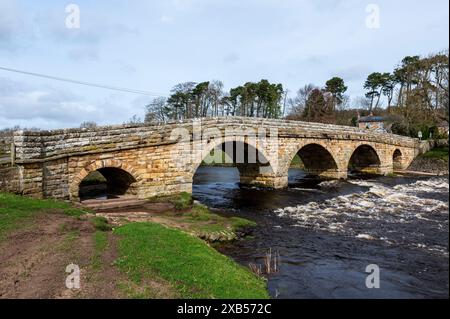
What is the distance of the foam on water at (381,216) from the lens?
12.1 m

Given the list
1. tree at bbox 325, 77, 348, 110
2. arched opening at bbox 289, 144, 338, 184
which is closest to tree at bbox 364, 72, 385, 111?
tree at bbox 325, 77, 348, 110

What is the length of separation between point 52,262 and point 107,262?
1266 mm

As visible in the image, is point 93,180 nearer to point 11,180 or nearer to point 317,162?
point 11,180

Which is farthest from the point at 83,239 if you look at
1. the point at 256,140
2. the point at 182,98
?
the point at 182,98

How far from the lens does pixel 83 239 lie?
9.19 metres

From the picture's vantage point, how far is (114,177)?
57.8ft

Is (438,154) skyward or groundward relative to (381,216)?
skyward

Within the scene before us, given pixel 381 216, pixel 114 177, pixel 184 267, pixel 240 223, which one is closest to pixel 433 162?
pixel 381 216

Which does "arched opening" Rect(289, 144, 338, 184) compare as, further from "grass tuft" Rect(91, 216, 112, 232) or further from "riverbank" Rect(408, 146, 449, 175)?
"grass tuft" Rect(91, 216, 112, 232)

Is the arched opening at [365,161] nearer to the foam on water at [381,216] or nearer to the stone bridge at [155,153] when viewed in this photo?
the stone bridge at [155,153]

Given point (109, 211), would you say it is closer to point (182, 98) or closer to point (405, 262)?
point (405, 262)

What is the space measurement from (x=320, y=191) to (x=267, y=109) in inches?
1708

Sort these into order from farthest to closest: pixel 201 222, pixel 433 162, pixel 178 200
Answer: pixel 433 162
pixel 178 200
pixel 201 222

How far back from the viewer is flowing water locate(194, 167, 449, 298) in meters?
7.79
